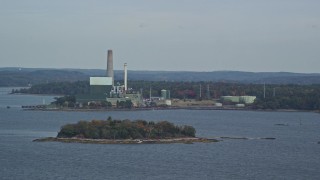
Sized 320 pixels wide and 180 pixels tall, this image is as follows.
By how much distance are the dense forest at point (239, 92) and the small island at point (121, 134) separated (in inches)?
951

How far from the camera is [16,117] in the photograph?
41500 millimetres

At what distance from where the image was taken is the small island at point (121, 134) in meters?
28.1

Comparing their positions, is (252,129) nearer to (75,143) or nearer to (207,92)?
(75,143)

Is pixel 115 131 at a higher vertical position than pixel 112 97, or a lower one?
lower

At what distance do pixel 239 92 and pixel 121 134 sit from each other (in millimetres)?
34215

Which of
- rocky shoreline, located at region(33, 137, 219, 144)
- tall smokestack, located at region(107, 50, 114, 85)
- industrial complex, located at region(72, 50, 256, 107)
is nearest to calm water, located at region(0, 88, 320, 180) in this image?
rocky shoreline, located at region(33, 137, 219, 144)

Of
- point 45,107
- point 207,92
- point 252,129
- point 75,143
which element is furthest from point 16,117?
point 207,92

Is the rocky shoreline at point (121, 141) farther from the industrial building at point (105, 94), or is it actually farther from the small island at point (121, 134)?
the industrial building at point (105, 94)

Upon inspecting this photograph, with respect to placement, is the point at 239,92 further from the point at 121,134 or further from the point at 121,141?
the point at 121,141

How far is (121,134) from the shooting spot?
93.4 feet

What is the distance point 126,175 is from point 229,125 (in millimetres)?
17278

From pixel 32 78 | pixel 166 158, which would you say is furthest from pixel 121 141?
pixel 32 78

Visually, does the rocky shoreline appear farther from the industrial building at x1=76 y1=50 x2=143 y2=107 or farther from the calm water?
the industrial building at x1=76 y1=50 x2=143 y2=107

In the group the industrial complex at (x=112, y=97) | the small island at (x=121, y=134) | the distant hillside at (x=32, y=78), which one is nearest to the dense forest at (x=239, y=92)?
the industrial complex at (x=112, y=97)
